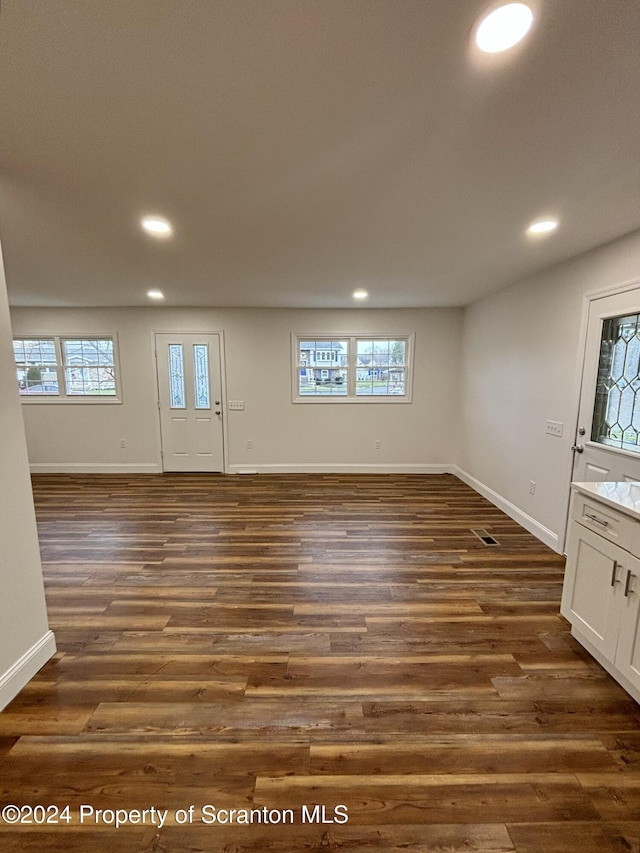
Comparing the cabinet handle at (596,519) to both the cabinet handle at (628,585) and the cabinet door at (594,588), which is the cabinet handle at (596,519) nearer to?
the cabinet door at (594,588)

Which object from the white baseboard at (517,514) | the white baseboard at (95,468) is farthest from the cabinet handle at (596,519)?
the white baseboard at (95,468)

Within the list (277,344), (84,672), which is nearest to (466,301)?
(277,344)

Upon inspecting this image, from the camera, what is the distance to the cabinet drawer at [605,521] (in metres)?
1.65

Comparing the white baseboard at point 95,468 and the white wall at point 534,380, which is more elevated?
the white wall at point 534,380

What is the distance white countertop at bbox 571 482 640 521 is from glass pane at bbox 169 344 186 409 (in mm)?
5003

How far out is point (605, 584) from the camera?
177 cm

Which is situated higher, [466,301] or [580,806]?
[466,301]

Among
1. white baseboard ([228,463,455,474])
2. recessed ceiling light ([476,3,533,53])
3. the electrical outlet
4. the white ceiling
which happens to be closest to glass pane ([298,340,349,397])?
white baseboard ([228,463,455,474])

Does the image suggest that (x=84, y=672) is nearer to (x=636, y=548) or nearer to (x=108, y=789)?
(x=108, y=789)

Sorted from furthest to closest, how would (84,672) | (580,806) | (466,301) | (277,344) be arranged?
1. (277,344)
2. (466,301)
3. (84,672)
4. (580,806)

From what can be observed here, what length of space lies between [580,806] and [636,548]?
40.4 inches

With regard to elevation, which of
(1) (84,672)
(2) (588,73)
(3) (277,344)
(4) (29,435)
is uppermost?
(2) (588,73)

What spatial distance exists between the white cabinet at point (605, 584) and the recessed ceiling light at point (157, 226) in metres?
3.02

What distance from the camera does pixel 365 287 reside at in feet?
12.7
